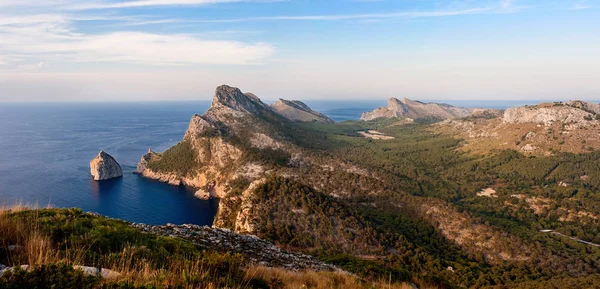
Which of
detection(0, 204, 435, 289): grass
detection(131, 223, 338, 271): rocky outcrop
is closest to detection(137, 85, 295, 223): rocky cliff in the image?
detection(131, 223, 338, 271): rocky outcrop

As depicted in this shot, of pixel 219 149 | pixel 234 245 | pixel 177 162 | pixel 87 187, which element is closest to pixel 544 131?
pixel 219 149

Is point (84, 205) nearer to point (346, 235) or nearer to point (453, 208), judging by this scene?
point (346, 235)

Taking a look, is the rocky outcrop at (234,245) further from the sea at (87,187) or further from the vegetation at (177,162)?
the vegetation at (177,162)

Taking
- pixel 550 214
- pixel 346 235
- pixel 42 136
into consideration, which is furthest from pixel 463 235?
pixel 42 136

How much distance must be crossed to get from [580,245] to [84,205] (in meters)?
110

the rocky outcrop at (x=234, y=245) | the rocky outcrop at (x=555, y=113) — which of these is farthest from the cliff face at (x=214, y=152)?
the rocky outcrop at (x=555, y=113)

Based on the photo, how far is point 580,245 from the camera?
2191 inches

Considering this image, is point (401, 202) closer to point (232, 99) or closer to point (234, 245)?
point (234, 245)

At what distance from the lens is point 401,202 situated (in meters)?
72.9

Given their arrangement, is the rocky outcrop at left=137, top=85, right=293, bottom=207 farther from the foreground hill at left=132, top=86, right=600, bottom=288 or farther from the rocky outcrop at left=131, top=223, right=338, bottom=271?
the rocky outcrop at left=131, top=223, right=338, bottom=271

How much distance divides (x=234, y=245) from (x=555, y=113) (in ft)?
507

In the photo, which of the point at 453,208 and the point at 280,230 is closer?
the point at 280,230

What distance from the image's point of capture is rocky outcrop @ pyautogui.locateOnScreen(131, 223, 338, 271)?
1577 cm

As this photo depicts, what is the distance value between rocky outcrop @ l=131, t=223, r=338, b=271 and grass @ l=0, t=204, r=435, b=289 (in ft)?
17.3
